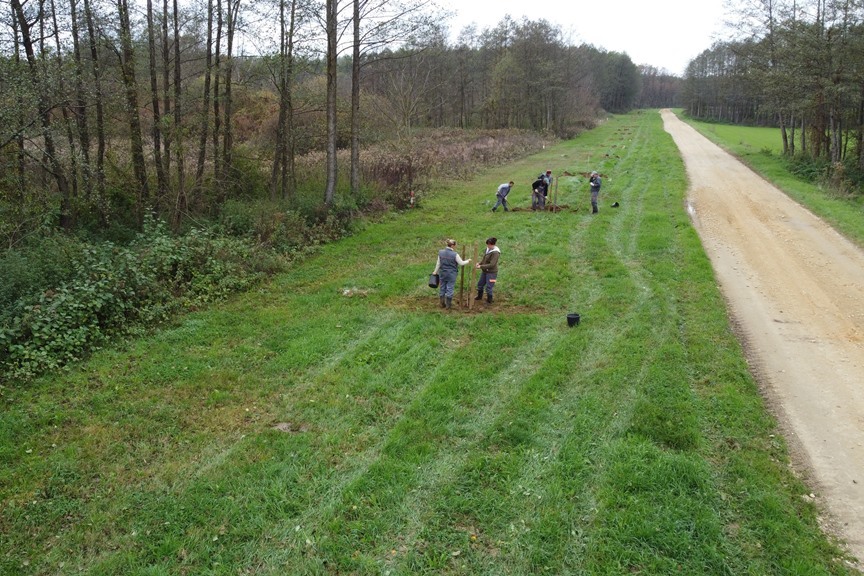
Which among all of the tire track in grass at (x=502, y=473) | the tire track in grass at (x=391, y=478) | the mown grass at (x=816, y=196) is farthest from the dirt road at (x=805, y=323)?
the tire track in grass at (x=391, y=478)

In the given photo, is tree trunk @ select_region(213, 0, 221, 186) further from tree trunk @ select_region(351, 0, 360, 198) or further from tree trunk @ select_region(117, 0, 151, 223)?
tree trunk @ select_region(351, 0, 360, 198)

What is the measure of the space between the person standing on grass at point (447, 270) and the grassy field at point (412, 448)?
37 centimetres

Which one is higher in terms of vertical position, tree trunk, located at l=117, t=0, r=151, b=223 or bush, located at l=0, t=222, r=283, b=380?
tree trunk, located at l=117, t=0, r=151, b=223

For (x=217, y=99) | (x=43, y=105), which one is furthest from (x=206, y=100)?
(x=43, y=105)

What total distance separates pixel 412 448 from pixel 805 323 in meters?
8.94

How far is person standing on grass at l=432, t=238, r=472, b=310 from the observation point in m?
12.0

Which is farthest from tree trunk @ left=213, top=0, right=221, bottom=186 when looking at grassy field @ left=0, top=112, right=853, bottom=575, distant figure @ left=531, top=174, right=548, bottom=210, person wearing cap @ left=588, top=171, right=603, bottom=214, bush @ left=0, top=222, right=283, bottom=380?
person wearing cap @ left=588, top=171, right=603, bottom=214

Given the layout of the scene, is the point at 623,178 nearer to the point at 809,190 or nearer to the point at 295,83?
the point at 809,190

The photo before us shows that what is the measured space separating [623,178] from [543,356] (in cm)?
2174

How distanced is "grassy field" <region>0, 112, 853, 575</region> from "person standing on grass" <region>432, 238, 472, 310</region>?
366 millimetres

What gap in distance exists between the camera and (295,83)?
19891 millimetres

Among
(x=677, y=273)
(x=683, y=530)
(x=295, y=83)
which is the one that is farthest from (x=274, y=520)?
(x=295, y=83)

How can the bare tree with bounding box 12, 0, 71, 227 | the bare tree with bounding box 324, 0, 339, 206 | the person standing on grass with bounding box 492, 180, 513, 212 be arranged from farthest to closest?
the person standing on grass with bounding box 492, 180, 513, 212, the bare tree with bounding box 324, 0, 339, 206, the bare tree with bounding box 12, 0, 71, 227

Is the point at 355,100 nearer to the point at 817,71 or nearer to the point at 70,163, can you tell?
the point at 70,163
